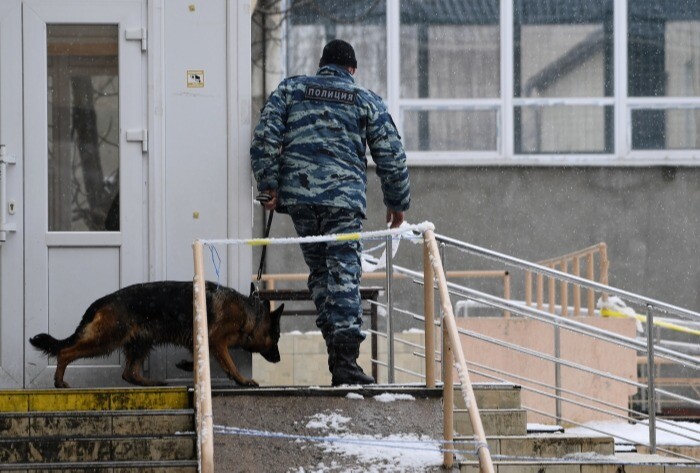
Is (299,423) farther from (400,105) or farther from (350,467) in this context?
(400,105)

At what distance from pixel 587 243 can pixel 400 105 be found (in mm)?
2489

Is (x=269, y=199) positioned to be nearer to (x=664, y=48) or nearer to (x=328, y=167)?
(x=328, y=167)

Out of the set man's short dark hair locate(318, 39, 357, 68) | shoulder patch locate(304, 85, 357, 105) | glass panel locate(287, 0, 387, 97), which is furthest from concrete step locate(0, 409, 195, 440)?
glass panel locate(287, 0, 387, 97)

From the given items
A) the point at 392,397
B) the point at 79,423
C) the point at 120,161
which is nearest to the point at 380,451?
the point at 392,397

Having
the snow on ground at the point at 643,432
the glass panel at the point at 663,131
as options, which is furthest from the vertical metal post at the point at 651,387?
the glass panel at the point at 663,131

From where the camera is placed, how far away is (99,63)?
8.12m

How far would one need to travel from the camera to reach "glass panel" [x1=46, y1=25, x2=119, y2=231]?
8.09m

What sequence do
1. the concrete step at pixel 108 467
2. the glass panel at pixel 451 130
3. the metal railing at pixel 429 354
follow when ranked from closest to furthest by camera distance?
the metal railing at pixel 429 354 < the concrete step at pixel 108 467 < the glass panel at pixel 451 130

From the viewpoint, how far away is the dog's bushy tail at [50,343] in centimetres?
761

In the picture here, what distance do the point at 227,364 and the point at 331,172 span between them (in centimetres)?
116

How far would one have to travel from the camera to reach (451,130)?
51.3 feet

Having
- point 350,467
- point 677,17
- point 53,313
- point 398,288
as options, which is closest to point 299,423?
point 350,467

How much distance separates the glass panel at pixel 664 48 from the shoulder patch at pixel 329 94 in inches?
346

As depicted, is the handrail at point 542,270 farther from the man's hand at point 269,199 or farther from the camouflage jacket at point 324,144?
the man's hand at point 269,199
